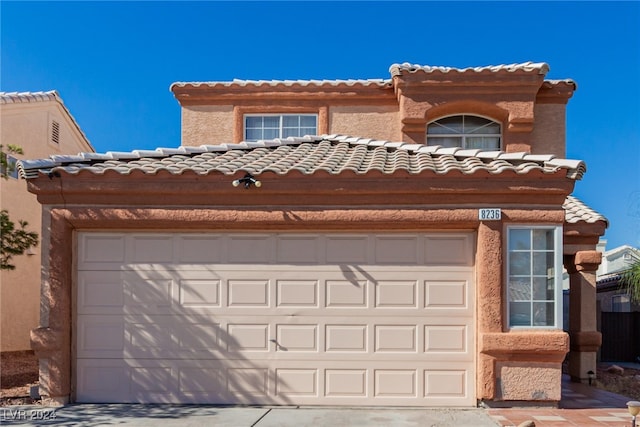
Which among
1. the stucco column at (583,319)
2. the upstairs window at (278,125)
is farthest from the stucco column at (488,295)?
the upstairs window at (278,125)

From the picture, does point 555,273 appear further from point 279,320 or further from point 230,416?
point 230,416

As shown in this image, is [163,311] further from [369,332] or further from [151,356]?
[369,332]

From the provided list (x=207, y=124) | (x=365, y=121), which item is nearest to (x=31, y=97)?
(x=207, y=124)

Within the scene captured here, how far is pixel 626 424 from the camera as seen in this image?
24.7 ft

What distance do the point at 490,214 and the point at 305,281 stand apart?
2.91 m

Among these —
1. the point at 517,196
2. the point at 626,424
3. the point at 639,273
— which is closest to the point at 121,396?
the point at 517,196

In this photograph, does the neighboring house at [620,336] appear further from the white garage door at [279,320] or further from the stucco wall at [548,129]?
the white garage door at [279,320]

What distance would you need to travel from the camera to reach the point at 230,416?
786 cm

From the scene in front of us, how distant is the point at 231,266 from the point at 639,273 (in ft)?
24.9

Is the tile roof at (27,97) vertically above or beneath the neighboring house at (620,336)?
above

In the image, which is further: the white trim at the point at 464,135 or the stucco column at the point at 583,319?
the white trim at the point at 464,135

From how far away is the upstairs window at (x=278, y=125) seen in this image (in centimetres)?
1377

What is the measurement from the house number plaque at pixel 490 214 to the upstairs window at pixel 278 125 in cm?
625

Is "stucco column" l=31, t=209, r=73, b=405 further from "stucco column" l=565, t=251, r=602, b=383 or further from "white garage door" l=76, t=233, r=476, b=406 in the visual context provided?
"stucco column" l=565, t=251, r=602, b=383
